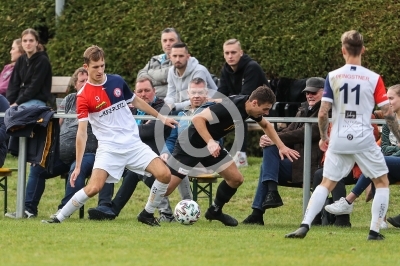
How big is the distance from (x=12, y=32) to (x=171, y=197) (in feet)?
17.1

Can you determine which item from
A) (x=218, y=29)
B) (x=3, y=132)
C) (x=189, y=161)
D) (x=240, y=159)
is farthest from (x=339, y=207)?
(x=218, y=29)

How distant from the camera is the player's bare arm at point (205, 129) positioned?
37.6ft

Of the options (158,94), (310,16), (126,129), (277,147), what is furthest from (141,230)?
(310,16)

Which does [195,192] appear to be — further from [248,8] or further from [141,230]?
[248,8]

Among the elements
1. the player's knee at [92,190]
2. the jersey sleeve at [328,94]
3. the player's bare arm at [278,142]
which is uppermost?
the jersey sleeve at [328,94]

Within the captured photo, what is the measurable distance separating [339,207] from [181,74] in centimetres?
361

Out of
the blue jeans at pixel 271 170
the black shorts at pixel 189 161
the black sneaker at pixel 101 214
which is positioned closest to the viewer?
the black shorts at pixel 189 161

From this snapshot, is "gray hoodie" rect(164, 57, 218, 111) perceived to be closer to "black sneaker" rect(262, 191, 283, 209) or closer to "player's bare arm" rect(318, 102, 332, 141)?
"black sneaker" rect(262, 191, 283, 209)

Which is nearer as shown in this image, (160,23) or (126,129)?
(126,129)

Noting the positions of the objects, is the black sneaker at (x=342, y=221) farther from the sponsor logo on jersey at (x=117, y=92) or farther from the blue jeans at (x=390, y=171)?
the sponsor logo on jersey at (x=117, y=92)

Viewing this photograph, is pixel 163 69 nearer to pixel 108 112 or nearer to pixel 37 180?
pixel 37 180

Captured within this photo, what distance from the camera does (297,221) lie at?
1405 centimetres

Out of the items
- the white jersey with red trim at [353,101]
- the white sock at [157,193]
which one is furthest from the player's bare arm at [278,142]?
the white jersey with red trim at [353,101]

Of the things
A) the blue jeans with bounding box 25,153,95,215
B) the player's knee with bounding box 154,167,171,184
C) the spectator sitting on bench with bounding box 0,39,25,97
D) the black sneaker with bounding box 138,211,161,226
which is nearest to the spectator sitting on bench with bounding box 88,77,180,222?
the blue jeans with bounding box 25,153,95,215
